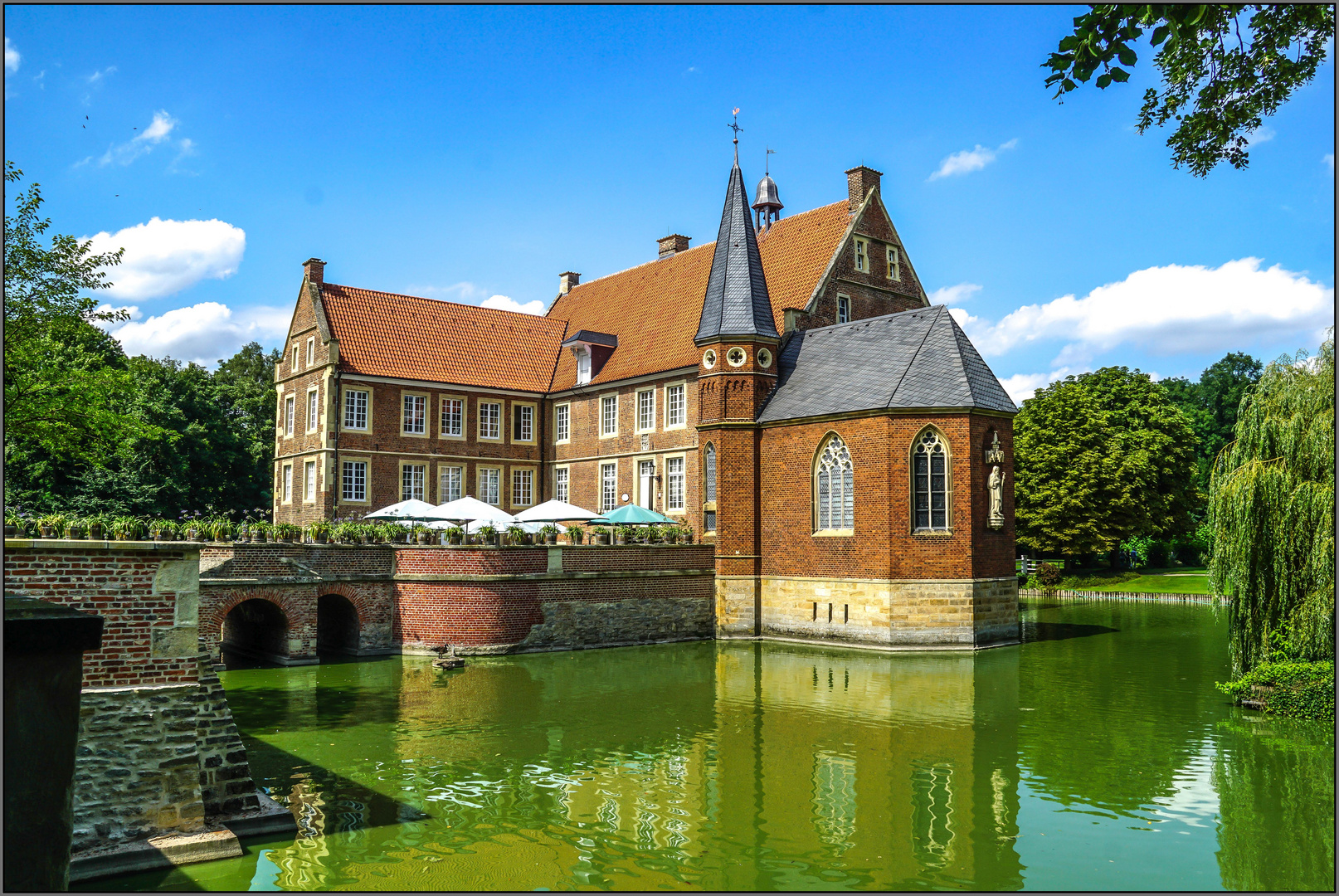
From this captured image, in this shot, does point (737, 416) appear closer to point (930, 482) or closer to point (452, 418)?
point (930, 482)

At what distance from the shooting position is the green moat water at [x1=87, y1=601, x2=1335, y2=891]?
9.16 meters

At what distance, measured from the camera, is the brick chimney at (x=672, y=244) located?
129ft

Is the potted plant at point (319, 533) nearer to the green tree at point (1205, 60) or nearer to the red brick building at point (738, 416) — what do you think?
the red brick building at point (738, 416)

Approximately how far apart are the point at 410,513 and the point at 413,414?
311 inches

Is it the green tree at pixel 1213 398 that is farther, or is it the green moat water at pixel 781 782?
the green tree at pixel 1213 398

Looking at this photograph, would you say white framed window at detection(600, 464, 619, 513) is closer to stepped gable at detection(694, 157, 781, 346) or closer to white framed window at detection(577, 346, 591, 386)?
white framed window at detection(577, 346, 591, 386)

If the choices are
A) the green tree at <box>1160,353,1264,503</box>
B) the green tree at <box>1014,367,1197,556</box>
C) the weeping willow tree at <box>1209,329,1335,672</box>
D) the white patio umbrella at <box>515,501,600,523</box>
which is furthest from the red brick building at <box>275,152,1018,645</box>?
the green tree at <box>1160,353,1264,503</box>

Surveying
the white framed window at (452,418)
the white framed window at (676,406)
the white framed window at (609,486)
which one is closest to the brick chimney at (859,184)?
the white framed window at (676,406)

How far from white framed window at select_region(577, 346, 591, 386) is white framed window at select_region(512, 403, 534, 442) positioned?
8.08 ft

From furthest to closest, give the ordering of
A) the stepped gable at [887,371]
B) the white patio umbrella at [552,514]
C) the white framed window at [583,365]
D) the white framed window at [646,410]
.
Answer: the white framed window at [583,365]
the white framed window at [646,410]
the white patio umbrella at [552,514]
the stepped gable at [887,371]

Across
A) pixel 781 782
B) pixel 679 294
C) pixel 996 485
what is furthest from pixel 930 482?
pixel 781 782

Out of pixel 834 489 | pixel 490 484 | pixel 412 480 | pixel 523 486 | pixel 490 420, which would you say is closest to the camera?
pixel 834 489

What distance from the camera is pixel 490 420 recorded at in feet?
120

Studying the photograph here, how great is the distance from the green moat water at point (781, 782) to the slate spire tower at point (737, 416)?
7.08m
